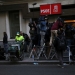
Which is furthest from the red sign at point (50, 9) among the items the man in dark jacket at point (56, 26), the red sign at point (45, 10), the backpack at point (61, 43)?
the backpack at point (61, 43)

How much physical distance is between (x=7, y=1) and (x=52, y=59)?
7.81 metres

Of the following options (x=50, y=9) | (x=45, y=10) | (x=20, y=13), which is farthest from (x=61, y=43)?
(x=20, y=13)

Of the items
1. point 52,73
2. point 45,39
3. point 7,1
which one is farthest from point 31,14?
point 52,73

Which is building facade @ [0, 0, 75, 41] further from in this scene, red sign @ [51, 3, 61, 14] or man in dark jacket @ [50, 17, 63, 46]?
man in dark jacket @ [50, 17, 63, 46]

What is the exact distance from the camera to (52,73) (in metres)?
10.6

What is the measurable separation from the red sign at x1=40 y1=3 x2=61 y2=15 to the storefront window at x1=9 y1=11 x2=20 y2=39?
2575 millimetres

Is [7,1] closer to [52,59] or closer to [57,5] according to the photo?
[57,5]

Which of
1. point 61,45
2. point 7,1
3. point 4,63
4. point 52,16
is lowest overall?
point 4,63

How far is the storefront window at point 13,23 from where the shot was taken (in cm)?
2067

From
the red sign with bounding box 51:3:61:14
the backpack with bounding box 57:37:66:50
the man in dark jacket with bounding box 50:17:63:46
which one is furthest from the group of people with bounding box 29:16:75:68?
the backpack with bounding box 57:37:66:50

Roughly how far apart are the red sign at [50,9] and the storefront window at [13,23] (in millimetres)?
2575

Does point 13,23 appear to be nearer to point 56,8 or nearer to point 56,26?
point 56,8

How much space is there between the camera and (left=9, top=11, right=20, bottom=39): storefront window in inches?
814

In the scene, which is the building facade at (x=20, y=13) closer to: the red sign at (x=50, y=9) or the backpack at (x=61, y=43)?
the red sign at (x=50, y=9)
